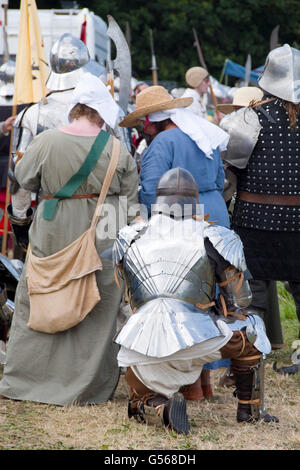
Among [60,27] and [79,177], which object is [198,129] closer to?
[79,177]

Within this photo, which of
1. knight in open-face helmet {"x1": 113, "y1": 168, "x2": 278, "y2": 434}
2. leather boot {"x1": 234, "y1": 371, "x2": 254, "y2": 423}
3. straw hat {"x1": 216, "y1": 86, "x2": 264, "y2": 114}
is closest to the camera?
knight in open-face helmet {"x1": 113, "y1": 168, "x2": 278, "y2": 434}

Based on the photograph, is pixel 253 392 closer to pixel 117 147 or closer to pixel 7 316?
pixel 117 147

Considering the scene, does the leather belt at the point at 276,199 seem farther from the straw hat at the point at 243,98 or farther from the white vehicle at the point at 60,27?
the white vehicle at the point at 60,27

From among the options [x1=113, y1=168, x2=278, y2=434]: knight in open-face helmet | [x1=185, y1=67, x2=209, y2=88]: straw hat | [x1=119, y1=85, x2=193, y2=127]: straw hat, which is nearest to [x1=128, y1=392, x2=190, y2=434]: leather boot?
[x1=113, y1=168, x2=278, y2=434]: knight in open-face helmet

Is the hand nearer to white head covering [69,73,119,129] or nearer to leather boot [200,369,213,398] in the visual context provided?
white head covering [69,73,119,129]

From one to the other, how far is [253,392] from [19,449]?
43.6 inches

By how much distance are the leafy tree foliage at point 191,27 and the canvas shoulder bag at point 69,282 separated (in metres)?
18.7

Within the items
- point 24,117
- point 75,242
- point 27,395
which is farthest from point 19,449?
point 24,117

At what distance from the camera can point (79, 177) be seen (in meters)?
4.59

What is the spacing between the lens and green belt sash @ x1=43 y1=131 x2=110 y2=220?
457cm

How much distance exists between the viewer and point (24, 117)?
530 centimetres

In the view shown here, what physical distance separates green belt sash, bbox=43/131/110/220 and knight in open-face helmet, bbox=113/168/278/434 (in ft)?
1.89

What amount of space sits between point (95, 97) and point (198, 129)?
2.10ft

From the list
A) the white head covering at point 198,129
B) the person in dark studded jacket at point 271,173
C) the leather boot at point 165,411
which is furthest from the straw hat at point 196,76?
the leather boot at point 165,411
